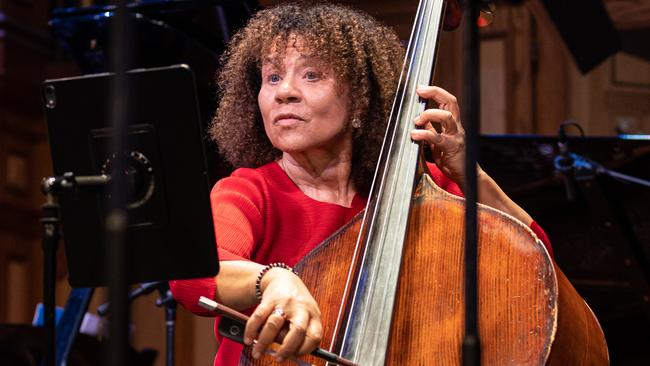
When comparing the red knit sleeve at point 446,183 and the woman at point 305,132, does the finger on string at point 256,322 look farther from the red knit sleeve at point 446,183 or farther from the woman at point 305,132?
Result: the red knit sleeve at point 446,183

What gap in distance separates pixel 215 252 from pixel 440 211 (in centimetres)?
39

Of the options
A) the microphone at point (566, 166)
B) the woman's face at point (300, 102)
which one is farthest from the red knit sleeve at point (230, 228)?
the microphone at point (566, 166)

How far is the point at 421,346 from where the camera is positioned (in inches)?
55.5

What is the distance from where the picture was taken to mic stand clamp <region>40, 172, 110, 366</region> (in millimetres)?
1358

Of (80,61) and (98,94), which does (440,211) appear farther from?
(80,61)

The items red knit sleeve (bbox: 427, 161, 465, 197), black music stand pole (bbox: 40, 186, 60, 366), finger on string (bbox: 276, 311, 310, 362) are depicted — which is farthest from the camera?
red knit sleeve (bbox: 427, 161, 465, 197)

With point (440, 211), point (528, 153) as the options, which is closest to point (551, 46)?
point (528, 153)

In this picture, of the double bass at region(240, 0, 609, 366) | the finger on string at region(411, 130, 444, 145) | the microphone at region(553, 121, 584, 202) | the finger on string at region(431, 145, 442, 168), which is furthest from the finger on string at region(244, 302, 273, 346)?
the microphone at region(553, 121, 584, 202)

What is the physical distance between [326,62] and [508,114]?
8.43 feet

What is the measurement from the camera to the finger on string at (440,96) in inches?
66.6

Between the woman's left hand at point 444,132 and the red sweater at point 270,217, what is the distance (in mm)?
63

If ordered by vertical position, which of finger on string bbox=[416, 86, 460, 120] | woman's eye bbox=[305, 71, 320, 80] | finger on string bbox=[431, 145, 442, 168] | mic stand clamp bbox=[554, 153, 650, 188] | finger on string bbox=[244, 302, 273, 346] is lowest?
mic stand clamp bbox=[554, 153, 650, 188]

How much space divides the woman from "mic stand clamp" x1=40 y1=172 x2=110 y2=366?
193 millimetres

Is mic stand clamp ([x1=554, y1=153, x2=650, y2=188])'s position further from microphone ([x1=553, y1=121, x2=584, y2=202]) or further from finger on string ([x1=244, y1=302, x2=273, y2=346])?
finger on string ([x1=244, y1=302, x2=273, y2=346])
